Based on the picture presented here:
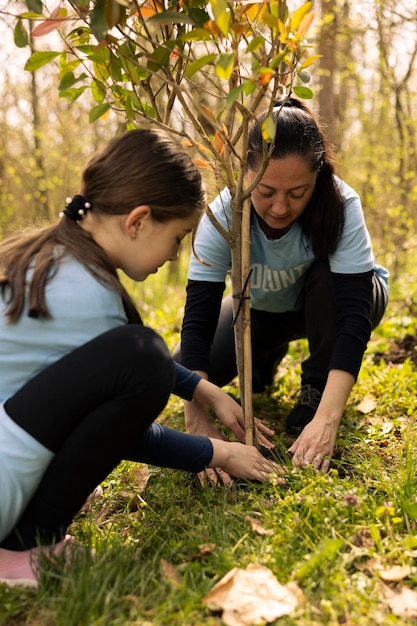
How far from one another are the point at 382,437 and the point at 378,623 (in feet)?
3.47

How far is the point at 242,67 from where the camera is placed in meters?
1.72

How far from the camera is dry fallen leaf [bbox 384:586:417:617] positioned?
1342 millimetres

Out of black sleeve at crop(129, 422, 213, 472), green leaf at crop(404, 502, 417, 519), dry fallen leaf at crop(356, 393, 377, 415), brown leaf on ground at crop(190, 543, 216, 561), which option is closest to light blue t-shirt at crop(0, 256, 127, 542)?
black sleeve at crop(129, 422, 213, 472)

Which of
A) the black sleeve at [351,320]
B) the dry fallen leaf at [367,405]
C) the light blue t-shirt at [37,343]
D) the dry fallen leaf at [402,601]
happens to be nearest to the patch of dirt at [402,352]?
the dry fallen leaf at [367,405]

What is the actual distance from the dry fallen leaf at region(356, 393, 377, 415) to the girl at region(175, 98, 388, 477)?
258 millimetres

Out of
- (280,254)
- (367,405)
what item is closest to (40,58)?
(280,254)

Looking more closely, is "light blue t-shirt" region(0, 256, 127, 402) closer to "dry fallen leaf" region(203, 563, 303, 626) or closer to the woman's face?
"dry fallen leaf" region(203, 563, 303, 626)

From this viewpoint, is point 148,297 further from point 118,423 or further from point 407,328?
point 118,423

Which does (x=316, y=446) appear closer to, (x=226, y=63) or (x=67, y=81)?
(x=226, y=63)

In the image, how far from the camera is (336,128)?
570 centimetres

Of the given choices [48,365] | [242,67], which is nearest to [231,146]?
[242,67]

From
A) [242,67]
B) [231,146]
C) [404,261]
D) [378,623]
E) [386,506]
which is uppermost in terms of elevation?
[242,67]

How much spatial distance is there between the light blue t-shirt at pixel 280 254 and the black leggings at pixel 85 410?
0.87 metres

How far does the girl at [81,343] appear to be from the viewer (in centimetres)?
149
